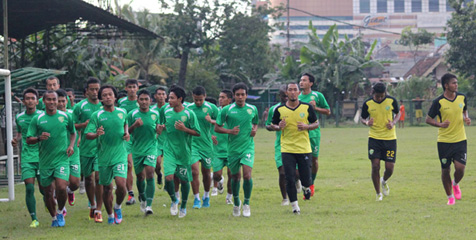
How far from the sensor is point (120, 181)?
9992mm

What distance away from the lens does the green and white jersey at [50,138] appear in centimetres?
999

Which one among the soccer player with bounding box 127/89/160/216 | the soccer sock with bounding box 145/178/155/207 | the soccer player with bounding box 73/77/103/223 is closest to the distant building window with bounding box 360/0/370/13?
the soccer player with bounding box 127/89/160/216

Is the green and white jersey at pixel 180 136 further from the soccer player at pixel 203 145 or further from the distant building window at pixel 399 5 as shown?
the distant building window at pixel 399 5

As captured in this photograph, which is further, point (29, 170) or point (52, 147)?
point (29, 170)

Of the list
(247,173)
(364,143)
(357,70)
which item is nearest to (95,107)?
(247,173)

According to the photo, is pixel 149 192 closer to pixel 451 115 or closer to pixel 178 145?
pixel 178 145

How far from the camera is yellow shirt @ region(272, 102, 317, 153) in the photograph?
10594mm

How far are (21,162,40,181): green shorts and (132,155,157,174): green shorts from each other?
1.65 metres

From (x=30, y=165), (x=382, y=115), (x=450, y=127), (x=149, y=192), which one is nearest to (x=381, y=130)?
(x=382, y=115)

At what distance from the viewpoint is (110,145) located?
33.0 ft

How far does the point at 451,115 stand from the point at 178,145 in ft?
14.3

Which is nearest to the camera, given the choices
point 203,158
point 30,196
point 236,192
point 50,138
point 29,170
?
point 50,138

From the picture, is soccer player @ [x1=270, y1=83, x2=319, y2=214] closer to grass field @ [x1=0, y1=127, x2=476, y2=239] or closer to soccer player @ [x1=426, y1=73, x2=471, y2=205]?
grass field @ [x1=0, y1=127, x2=476, y2=239]

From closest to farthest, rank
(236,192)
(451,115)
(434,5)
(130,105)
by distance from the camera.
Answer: (236,192) < (451,115) < (130,105) < (434,5)
